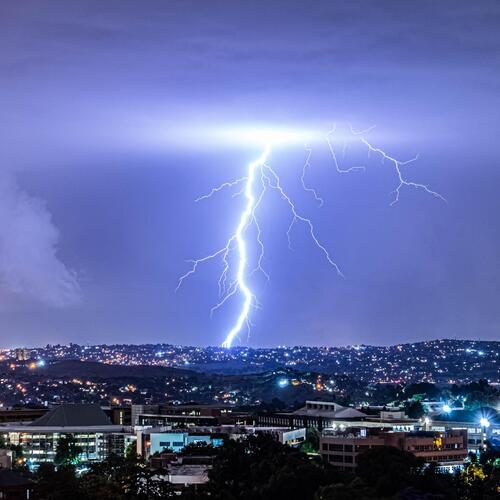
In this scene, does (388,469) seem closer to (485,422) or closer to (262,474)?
(262,474)

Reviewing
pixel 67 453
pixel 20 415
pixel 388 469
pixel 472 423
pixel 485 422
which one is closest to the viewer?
pixel 388 469

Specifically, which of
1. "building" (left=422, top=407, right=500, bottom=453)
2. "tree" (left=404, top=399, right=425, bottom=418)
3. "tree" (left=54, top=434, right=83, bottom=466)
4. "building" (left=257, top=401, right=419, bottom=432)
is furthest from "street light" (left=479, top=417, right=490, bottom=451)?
"tree" (left=54, top=434, right=83, bottom=466)

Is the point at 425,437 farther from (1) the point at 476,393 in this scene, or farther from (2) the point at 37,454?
(1) the point at 476,393

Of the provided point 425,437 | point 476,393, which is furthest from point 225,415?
point 425,437

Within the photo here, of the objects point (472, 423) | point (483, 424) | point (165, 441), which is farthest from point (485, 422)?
point (165, 441)

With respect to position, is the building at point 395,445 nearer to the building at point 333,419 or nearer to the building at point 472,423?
the building at point 333,419
